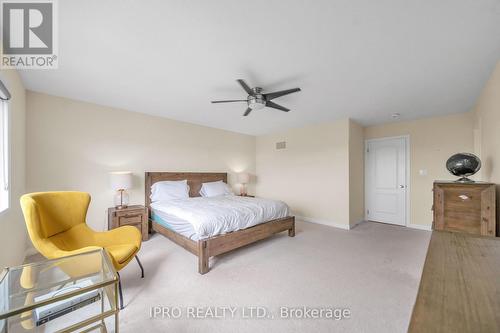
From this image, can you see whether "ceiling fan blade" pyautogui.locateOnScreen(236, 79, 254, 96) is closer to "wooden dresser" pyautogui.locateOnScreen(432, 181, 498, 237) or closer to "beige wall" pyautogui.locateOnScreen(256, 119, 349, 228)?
"wooden dresser" pyautogui.locateOnScreen(432, 181, 498, 237)

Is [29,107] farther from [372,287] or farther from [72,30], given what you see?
[372,287]

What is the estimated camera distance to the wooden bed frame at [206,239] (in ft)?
7.84

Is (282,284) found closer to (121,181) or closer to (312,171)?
(121,181)

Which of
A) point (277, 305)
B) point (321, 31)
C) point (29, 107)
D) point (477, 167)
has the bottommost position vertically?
point (277, 305)

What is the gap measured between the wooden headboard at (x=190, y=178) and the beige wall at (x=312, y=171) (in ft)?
4.76

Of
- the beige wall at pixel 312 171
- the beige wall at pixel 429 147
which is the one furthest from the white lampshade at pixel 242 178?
the beige wall at pixel 429 147

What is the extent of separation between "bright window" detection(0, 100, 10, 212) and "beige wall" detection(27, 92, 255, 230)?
3.24 ft

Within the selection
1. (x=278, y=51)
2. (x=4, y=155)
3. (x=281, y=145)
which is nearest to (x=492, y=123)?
(x=278, y=51)

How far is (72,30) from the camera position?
1.65 metres

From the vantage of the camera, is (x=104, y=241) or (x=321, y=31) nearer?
(x=321, y=31)

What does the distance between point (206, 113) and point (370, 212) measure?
433 centimetres

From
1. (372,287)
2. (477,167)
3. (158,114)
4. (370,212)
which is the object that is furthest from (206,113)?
(370,212)

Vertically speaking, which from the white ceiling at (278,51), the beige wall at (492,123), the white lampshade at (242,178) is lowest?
the white lampshade at (242,178)

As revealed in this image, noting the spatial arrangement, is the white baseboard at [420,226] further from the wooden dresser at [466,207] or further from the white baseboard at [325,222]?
the wooden dresser at [466,207]
